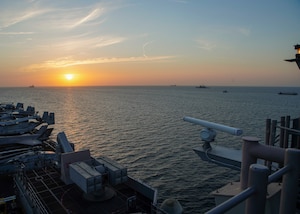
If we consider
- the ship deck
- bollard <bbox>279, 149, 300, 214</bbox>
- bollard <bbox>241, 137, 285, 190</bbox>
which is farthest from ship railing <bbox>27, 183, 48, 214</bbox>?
bollard <bbox>279, 149, 300, 214</bbox>

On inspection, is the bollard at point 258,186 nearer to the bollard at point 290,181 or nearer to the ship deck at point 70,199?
the bollard at point 290,181

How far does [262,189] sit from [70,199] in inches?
699

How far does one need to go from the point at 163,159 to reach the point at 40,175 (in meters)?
19.2

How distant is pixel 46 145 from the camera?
43344mm

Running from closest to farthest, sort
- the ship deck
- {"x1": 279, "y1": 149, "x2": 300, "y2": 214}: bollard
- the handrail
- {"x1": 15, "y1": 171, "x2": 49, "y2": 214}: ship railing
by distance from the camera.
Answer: the handrail
{"x1": 279, "y1": 149, "x2": 300, "y2": 214}: bollard
{"x1": 15, "y1": 171, "x2": 49, "y2": 214}: ship railing
the ship deck

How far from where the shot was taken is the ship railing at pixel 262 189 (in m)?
2.42

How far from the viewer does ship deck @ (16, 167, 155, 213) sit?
16.1 m

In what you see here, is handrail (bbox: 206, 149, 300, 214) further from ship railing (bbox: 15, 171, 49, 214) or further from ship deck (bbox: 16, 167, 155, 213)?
ship railing (bbox: 15, 171, 49, 214)

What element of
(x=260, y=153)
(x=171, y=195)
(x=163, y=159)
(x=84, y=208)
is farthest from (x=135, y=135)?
(x=260, y=153)

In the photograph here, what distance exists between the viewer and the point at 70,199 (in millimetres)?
17547

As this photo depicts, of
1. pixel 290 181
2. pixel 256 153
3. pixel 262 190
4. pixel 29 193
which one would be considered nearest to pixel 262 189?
pixel 262 190

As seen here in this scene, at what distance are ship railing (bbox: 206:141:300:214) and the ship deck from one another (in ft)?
44.7

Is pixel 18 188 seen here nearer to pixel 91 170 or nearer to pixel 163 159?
pixel 91 170

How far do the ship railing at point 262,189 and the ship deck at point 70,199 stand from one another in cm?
1363
